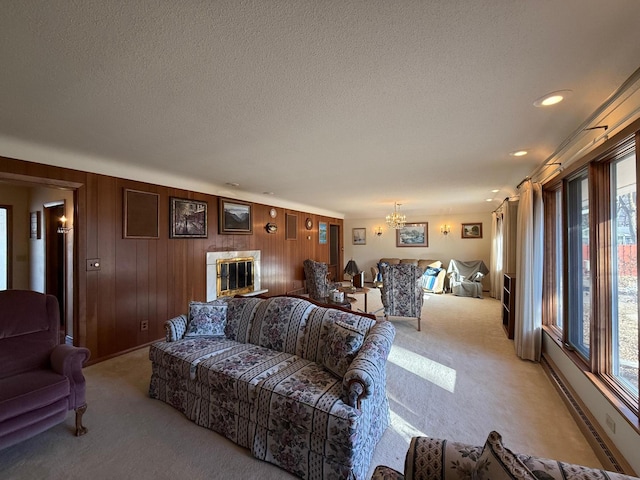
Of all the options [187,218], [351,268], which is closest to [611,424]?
[187,218]

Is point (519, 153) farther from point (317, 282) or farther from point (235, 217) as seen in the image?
point (235, 217)

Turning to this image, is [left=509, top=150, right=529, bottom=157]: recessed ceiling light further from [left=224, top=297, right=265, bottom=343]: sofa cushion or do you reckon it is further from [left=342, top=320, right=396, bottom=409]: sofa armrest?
[left=224, top=297, right=265, bottom=343]: sofa cushion

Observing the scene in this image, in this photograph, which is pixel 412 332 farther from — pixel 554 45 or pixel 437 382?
pixel 554 45

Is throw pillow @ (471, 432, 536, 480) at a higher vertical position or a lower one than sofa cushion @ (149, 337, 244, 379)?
higher

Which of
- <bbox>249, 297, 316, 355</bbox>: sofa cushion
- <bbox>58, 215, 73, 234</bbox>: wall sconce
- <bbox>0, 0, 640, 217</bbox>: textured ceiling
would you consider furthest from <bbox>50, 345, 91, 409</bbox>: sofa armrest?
<bbox>58, 215, 73, 234</bbox>: wall sconce

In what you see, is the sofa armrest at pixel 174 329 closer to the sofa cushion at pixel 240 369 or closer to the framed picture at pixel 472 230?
the sofa cushion at pixel 240 369

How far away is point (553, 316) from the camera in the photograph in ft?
10.8

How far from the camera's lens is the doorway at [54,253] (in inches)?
165

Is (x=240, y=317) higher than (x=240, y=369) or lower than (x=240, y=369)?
higher

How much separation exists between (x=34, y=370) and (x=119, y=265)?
4.99ft

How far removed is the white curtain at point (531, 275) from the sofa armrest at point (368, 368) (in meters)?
2.15

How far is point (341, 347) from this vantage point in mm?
1944

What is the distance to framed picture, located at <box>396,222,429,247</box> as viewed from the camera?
8.65 metres

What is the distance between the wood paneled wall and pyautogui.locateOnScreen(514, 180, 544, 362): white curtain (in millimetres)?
4485
